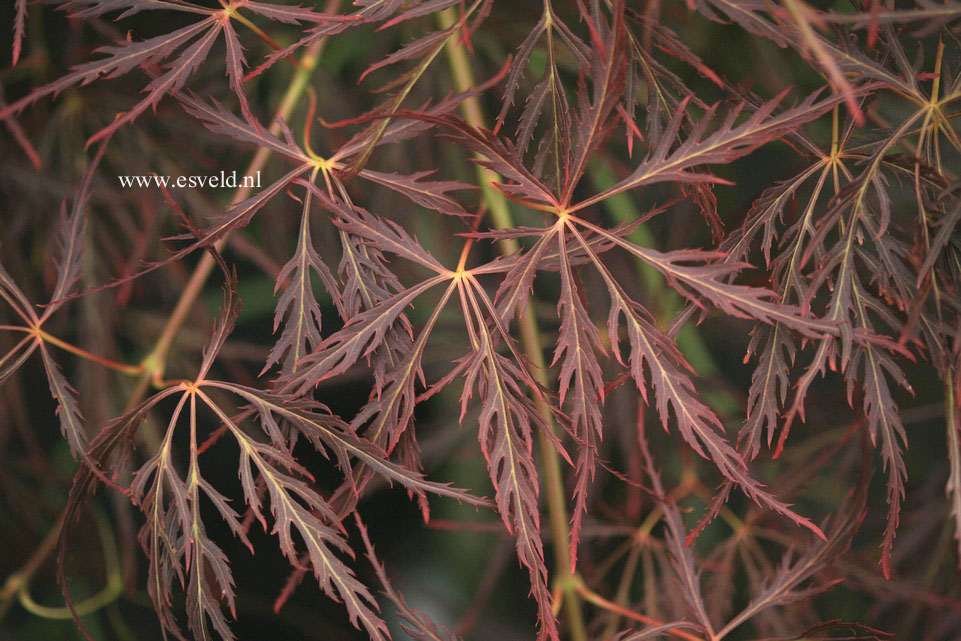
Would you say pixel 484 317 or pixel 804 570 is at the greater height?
pixel 484 317

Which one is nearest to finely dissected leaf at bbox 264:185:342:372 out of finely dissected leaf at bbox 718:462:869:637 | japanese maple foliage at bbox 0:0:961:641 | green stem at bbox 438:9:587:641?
japanese maple foliage at bbox 0:0:961:641

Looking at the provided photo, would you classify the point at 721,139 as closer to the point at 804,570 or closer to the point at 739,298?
the point at 739,298

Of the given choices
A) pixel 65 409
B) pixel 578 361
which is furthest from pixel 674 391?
pixel 65 409

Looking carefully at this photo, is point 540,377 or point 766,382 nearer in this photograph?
point 766,382

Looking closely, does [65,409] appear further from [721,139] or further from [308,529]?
[721,139]

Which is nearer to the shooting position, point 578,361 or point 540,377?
point 578,361

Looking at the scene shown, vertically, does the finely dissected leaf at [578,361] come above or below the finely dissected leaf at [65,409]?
below

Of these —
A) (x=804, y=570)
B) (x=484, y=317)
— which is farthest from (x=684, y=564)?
(x=484, y=317)

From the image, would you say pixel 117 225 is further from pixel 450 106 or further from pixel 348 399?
pixel 450 106

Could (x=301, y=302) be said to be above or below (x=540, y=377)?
above

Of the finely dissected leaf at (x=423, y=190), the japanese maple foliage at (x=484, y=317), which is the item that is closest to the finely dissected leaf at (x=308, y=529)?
the japanese maple foliage at (x=484, y=317)

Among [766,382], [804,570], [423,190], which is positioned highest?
[423,190]

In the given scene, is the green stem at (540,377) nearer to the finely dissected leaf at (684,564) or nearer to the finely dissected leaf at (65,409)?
the finely dissected leaf at (684,564)
